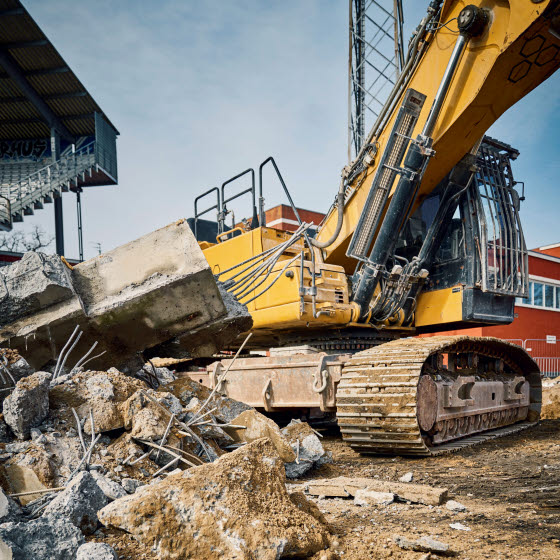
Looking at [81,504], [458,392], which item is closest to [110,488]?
[81,504]

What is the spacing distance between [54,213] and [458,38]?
73.9 ft

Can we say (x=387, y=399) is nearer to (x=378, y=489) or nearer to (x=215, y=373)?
(x=378, y=489)

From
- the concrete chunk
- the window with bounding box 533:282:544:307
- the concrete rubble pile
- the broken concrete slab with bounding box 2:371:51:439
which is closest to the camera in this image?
the concrete rubble pile

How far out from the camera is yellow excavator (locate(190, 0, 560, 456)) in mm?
5020

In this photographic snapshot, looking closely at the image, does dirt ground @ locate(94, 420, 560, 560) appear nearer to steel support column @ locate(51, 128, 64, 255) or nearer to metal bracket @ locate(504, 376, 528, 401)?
metal bracket @ locate(504, 376, 528, 401)

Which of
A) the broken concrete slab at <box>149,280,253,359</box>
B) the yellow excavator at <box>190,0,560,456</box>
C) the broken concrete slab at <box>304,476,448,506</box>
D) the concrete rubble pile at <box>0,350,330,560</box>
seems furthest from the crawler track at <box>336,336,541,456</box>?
the broken concrete slab at <box>149,280,253,359</box>

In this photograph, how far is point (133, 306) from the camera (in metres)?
4.33

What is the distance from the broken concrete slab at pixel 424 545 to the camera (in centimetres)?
251

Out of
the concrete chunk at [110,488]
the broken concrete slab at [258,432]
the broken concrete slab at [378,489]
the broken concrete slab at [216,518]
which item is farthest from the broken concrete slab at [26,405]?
the broken concrete slab at [378,489]

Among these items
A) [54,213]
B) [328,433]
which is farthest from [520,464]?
[54,213]

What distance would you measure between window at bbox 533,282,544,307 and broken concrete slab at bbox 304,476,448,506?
2041cm

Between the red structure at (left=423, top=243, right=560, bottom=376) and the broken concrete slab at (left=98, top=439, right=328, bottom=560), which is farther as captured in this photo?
the red structure at (left=423, top=243, right=560, bottom=376)

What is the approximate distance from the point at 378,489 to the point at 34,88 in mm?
24180

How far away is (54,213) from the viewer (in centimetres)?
2497
